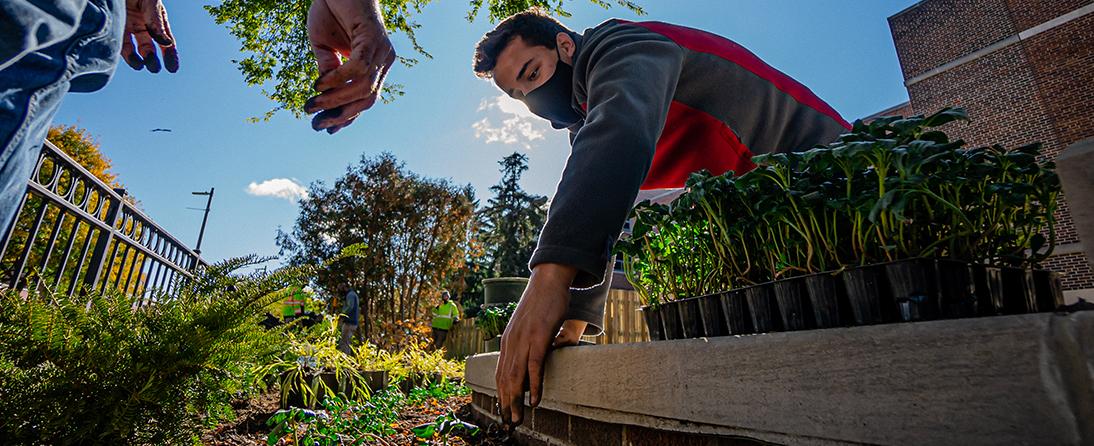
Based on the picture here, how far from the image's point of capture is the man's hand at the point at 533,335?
1094 millimetres

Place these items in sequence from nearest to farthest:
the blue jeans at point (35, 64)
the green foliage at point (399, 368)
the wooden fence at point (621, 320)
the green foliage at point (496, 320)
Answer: the blue jeans at point (35, 64)
the green foliage at point (399, 368)
the green foliage at point (496, 320)
the wooden fence at point (621, 320)

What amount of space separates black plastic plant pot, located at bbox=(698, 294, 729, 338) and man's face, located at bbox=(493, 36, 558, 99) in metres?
1.20

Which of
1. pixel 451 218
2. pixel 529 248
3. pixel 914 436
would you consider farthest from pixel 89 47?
pixel 529 248

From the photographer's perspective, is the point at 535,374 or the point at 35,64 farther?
the point at 535,374

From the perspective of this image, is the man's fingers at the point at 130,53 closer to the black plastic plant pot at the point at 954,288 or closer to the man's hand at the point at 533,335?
the man's hand at the point at 533,335

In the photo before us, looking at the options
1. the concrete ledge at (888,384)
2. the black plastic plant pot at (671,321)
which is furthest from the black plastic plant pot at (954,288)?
the black plastic plant pot at (671,321)

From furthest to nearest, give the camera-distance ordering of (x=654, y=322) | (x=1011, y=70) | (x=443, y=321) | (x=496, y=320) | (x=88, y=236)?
(x=1011, y=70)
(x=443, y=321)
(x=496, y=320)
(x=88, y=236)
(x=654, y=322)

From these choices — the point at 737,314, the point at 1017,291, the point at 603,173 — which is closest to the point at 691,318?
the point at 737,314

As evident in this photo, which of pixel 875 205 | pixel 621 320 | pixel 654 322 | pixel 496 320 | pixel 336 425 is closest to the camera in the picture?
pixel 875 205

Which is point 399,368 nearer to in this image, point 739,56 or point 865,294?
point 739,56

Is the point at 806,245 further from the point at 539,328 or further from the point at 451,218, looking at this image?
the point at 451,218

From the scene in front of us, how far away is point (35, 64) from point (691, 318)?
1807 mm

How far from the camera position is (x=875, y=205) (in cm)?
97

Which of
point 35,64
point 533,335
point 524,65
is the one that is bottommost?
point 533,335
